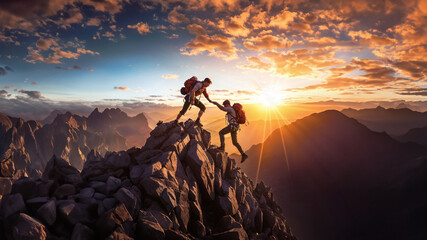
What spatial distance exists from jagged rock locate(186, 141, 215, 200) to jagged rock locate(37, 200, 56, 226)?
9.12 metres

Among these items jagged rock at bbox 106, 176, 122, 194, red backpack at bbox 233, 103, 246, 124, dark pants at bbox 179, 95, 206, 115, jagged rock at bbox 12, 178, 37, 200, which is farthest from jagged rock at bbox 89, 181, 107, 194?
red backpack at bbox 233, 103, 246, 124

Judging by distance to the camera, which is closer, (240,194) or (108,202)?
(108,202)

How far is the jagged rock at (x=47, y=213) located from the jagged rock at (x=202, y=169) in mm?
9116

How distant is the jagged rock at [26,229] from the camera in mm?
6949

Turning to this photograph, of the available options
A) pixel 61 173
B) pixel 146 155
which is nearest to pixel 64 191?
pixel 61 173

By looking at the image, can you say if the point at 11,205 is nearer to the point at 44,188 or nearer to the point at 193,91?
the point at 44,188

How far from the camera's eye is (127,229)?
8.74 m

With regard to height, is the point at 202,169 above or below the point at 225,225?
above

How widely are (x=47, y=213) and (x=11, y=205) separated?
168cm

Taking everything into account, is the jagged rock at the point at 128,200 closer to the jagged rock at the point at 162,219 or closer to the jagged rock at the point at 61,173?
the jagged rock at the point at 162,219

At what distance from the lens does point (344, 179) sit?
324 feet

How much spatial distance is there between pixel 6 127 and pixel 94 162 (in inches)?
10064

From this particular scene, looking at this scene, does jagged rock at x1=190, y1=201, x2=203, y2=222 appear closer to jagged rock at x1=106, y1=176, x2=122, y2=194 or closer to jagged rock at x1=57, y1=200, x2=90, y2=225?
jagged rock at x1=106, y1=176, x2=122, y2=194

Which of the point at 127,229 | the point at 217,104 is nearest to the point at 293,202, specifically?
the point at 217,104
